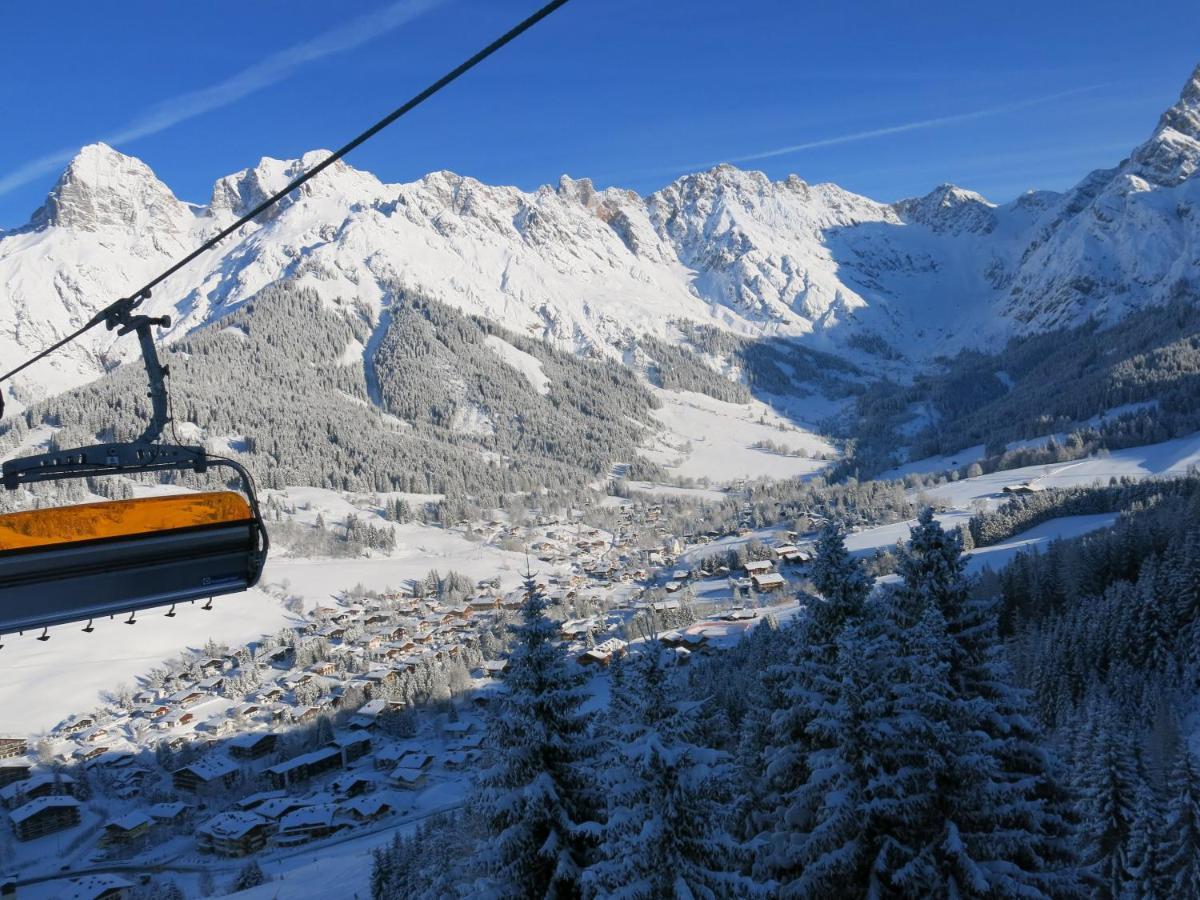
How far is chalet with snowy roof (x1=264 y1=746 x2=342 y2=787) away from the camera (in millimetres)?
45844

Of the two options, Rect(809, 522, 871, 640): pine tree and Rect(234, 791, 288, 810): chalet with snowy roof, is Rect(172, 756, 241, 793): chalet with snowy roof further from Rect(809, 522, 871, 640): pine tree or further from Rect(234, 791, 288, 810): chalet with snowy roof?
Rect(809, 522, 871, 640): pine tree

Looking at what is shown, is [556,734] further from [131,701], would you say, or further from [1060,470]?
[1060,470]

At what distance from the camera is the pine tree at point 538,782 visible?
979 cm

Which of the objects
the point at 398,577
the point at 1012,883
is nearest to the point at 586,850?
the point at 1012,883

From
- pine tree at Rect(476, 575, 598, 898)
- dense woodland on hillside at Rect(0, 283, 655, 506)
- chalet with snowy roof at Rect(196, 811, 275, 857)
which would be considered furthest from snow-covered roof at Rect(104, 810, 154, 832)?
Answer: dense woodland on hillside at Rect(0, 283, 655, 506)

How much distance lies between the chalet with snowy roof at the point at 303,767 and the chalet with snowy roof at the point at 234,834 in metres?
5.38

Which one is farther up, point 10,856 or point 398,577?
point 398,577

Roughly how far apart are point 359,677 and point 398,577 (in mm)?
33816

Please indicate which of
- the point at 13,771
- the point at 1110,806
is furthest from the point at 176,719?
the point at 1110,806

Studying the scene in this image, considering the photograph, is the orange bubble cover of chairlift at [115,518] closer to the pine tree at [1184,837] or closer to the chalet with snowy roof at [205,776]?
the pine tree at [1184,837]

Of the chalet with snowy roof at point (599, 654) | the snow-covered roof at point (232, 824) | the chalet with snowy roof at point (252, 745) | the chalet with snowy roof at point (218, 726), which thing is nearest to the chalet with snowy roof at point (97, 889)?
the snow-covered roof at point (232, 824)

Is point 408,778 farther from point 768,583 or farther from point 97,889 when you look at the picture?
point 768,583

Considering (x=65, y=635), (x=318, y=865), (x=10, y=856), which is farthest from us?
(x=65, y=635)

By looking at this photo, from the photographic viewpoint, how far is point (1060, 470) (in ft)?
353
